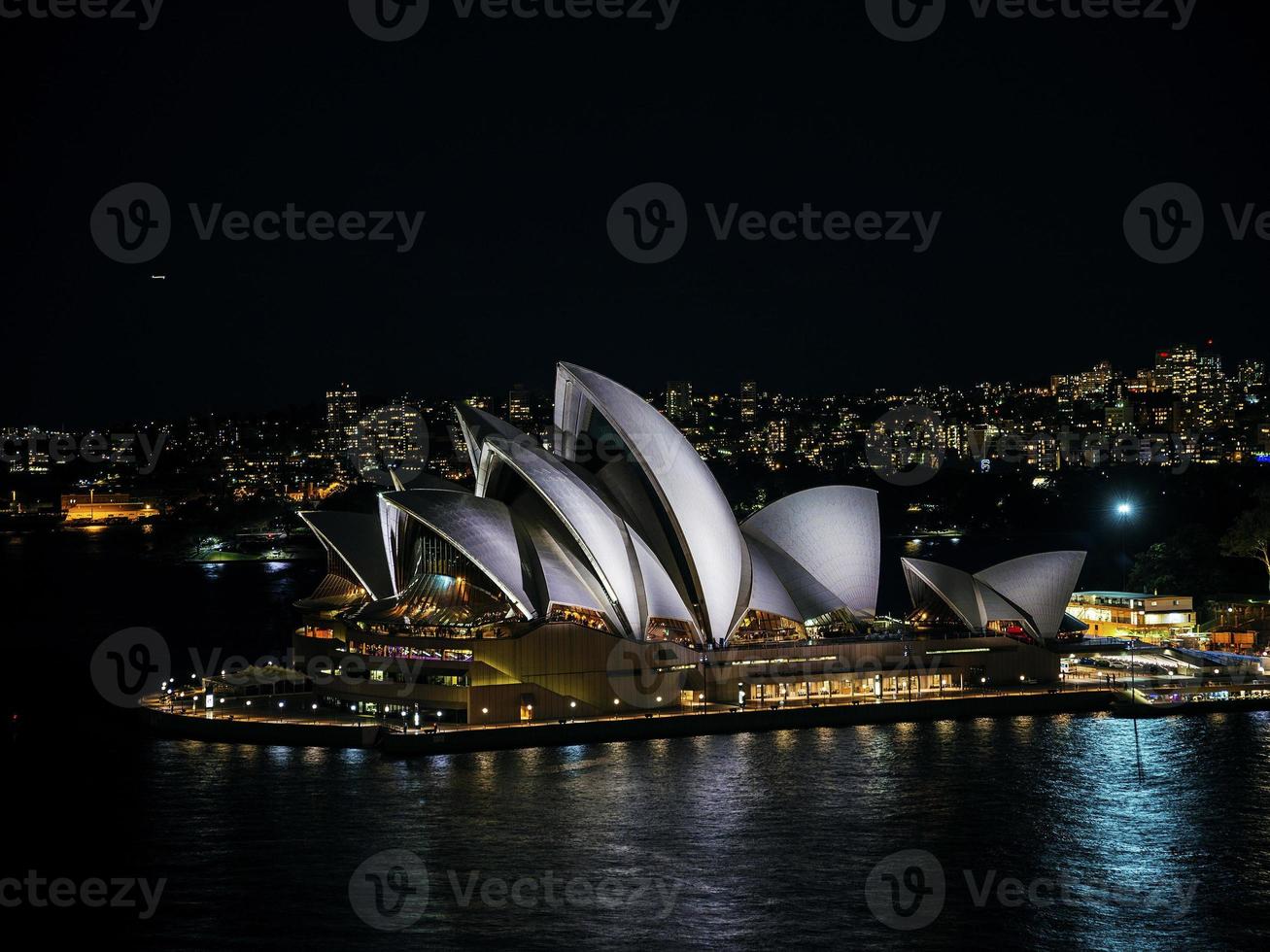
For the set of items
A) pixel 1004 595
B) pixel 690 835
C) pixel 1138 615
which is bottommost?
pixel 690 835

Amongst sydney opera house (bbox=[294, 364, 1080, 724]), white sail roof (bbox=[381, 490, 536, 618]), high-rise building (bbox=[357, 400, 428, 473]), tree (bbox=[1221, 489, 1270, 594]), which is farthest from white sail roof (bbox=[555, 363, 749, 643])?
high-rise building (bbox=[357, 400, 428, 473])

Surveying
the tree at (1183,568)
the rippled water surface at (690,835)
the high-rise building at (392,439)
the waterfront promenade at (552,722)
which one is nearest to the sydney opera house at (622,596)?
the waterfront promenade at (552,722)

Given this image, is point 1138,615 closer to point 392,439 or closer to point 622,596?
point 622,596

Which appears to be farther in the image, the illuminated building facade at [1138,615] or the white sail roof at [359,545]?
the illuminated building facade at [1138,615]

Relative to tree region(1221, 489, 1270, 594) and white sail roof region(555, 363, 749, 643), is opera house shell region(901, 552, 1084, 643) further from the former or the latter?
tree region(1221, 489, 1270, 594)

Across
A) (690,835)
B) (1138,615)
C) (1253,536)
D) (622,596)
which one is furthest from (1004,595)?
(1253,536)

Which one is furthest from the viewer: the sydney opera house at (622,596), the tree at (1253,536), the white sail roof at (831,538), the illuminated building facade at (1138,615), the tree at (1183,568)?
the tree at (1183,568)

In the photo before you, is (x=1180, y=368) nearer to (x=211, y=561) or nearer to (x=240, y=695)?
(x=211, y=561)

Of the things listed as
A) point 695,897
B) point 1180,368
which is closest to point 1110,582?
point 695,897

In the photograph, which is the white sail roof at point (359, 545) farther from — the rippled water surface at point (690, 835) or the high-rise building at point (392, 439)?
the high-rise building at point (392, 439)
